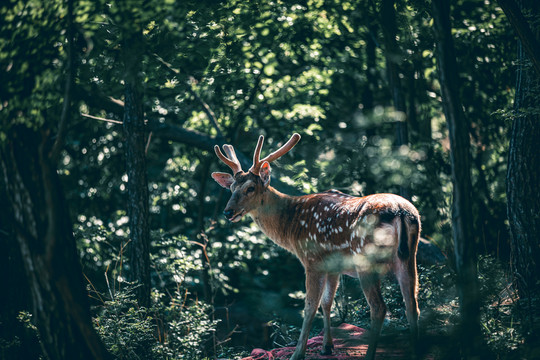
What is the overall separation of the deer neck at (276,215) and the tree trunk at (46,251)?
2752 mm

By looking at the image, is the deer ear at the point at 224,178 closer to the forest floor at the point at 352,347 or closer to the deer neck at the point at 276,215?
the deer neck at the point at 276,215

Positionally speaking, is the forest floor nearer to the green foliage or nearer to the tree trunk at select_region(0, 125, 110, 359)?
the green foliage

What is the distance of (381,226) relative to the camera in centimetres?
549

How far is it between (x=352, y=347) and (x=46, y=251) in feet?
11.5

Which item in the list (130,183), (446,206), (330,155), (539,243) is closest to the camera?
(539,243)

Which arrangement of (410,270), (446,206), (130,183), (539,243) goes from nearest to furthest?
(410,270), (539,243), (130,183), (446,206)

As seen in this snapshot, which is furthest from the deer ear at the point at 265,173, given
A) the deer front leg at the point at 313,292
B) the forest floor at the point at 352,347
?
the forest floor at the point at 352,347

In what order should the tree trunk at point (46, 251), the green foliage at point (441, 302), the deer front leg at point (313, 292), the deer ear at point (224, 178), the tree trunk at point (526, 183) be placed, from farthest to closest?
the deer ear at point (224, 178) < the tree trunk at point (526, 183) < the deer front leg at point (313, 292) < the green foliage at point (441, 302) < the tree trunk at point (46, 251)

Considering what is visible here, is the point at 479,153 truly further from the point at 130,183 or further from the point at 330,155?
the point at 130,183

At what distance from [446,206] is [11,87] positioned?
7790mm

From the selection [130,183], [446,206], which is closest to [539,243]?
[446,206]

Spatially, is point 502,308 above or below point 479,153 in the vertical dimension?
below

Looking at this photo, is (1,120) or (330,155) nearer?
(1,120)

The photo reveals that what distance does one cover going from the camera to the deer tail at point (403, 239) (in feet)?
17.5
